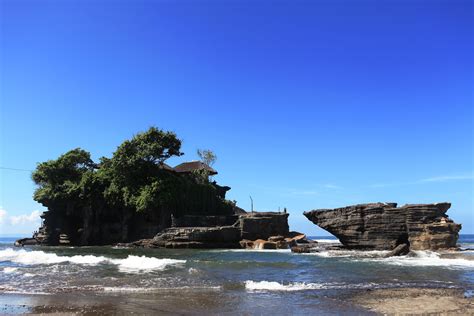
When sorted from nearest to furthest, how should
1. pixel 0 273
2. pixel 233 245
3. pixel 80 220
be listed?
pixel 0 273 < pixel 233 245 < pixel 80 220

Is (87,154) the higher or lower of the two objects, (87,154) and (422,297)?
the higher

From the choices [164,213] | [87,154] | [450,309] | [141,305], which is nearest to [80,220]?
[87,154]

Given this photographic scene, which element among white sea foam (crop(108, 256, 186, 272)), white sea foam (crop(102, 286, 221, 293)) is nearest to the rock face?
white sea foam (crop(108, 256, 186, 272))

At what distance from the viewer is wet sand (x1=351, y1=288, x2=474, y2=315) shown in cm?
1041

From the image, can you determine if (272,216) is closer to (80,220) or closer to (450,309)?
(80,220)

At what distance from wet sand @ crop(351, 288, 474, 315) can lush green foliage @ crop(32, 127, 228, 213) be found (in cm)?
3940

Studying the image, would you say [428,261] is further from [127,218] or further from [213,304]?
[127,218]

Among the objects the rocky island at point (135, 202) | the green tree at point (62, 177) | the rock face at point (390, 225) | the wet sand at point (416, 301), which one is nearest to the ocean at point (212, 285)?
the wet sand at point (416, 301)

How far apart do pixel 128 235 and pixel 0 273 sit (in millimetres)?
36329

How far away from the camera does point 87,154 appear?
61.2 meters

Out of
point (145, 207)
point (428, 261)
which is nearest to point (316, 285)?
point (428, 261)

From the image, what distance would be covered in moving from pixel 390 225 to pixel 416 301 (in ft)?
79.9

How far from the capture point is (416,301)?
11711 mm

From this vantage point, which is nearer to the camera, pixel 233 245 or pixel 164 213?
pixel 233 245
